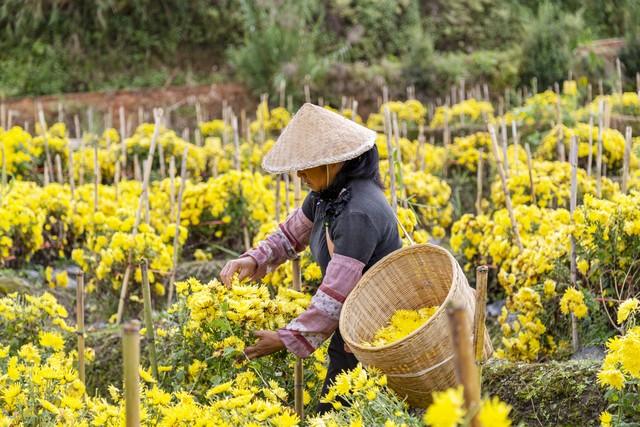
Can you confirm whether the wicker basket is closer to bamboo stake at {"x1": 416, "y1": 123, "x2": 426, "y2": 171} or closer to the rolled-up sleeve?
the rolled-up sleeve

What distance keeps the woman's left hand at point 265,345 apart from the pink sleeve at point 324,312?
0.03m

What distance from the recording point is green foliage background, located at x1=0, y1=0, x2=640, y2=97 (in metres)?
13.5

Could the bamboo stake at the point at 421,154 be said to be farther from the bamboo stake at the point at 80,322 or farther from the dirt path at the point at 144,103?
the dirt path at the point at 144,103

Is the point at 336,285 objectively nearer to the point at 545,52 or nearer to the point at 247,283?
the point at 247,283

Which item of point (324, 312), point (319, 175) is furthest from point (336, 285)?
point (319, 175)

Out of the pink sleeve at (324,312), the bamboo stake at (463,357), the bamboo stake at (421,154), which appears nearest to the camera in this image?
the bamboo stake at (463,357)

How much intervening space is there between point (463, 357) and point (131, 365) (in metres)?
0.75

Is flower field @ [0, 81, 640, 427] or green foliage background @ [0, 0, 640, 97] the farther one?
green foliage background @ [0, 0, 640, 97]

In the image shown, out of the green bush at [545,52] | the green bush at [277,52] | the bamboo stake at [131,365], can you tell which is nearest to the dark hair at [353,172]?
the bamboo stake at [131,365]

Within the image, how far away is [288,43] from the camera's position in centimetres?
1352

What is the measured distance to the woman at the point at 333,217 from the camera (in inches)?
103

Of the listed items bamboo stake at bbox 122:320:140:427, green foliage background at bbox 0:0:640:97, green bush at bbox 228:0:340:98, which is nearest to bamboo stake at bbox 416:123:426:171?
bamboo stake at bbox 122:320:140:427

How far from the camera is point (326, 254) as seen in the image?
113 inches

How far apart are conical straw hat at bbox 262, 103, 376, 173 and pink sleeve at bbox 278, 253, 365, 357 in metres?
0.33
